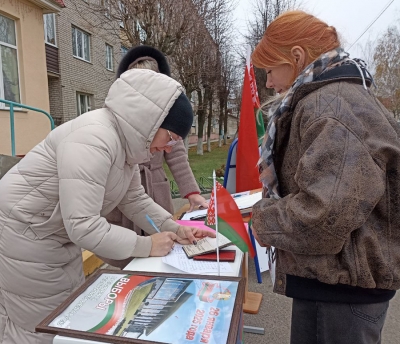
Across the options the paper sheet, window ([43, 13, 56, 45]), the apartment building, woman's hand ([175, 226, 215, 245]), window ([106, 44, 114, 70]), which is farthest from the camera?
window ([106, 44, 114, 70])

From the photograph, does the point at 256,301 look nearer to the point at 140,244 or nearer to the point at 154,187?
the point at 154,187

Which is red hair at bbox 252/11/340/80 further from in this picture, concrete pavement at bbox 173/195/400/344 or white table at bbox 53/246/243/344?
concrete pavement at bbox 173/195/400/344

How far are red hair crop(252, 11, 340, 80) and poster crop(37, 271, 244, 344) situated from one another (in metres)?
0.77

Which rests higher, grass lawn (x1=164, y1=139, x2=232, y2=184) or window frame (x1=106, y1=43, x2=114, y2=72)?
window frame (x1=106, y1=43, x2=114, y2=72)

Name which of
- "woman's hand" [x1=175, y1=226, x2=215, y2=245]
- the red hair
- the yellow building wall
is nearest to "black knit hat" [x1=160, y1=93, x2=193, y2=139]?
the red hair

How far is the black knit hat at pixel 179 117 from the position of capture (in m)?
1.30

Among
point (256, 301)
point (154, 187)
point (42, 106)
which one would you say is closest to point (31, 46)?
point (42, 106)

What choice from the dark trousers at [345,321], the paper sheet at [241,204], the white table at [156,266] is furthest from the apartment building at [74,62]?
the dark trousers at [345,321]

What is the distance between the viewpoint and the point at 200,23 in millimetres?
8164

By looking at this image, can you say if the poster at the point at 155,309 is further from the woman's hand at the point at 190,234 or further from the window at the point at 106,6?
the window at the point at 106,6

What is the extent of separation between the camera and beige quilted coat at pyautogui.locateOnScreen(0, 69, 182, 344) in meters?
1.16

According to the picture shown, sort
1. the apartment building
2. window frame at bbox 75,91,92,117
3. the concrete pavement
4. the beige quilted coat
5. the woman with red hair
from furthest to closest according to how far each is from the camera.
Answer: window frame at bbox 75,91,92,117 → the apartment building → the concrete pavement → the beige quilted coat → the woman with red hair

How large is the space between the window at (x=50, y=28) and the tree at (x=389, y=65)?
60.1 feet

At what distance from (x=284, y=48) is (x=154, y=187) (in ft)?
4.19
